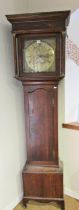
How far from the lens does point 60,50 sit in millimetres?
1656

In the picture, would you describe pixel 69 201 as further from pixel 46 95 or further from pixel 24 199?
pixel 46 95

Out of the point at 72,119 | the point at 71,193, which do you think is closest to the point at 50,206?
the point at 71,193

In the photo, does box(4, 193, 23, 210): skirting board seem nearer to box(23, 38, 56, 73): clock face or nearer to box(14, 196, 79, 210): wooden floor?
box(14, 196, 79, 210): wooden floor

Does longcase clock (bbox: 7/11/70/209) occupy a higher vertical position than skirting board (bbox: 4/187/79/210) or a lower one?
higher

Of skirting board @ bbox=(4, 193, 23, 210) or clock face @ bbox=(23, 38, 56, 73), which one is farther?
skirting board @ bbox=(4, 193, 23, 210)

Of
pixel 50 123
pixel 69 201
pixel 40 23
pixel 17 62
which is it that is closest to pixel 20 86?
pixel 17 62

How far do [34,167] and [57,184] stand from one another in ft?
0.86


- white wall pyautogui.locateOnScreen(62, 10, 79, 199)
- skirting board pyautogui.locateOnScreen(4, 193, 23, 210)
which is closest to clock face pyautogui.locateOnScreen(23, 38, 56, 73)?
white wall pyautogui.locateOnScreen(62, 10, 79, 199)

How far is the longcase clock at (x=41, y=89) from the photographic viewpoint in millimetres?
1627

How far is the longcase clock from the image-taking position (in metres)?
1.63

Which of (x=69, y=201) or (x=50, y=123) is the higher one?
(x=50, y=123)

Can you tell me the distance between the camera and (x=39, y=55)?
1.73 metres

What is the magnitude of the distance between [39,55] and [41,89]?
0.30m

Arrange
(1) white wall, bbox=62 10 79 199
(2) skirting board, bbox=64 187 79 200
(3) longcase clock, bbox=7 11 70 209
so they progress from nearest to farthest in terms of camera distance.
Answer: (3) longcase clock, bbox=7 11 70 209, (1) white wall, bbox=62 10 79 199, (2) skirting board, bbox=64 187 79 200
